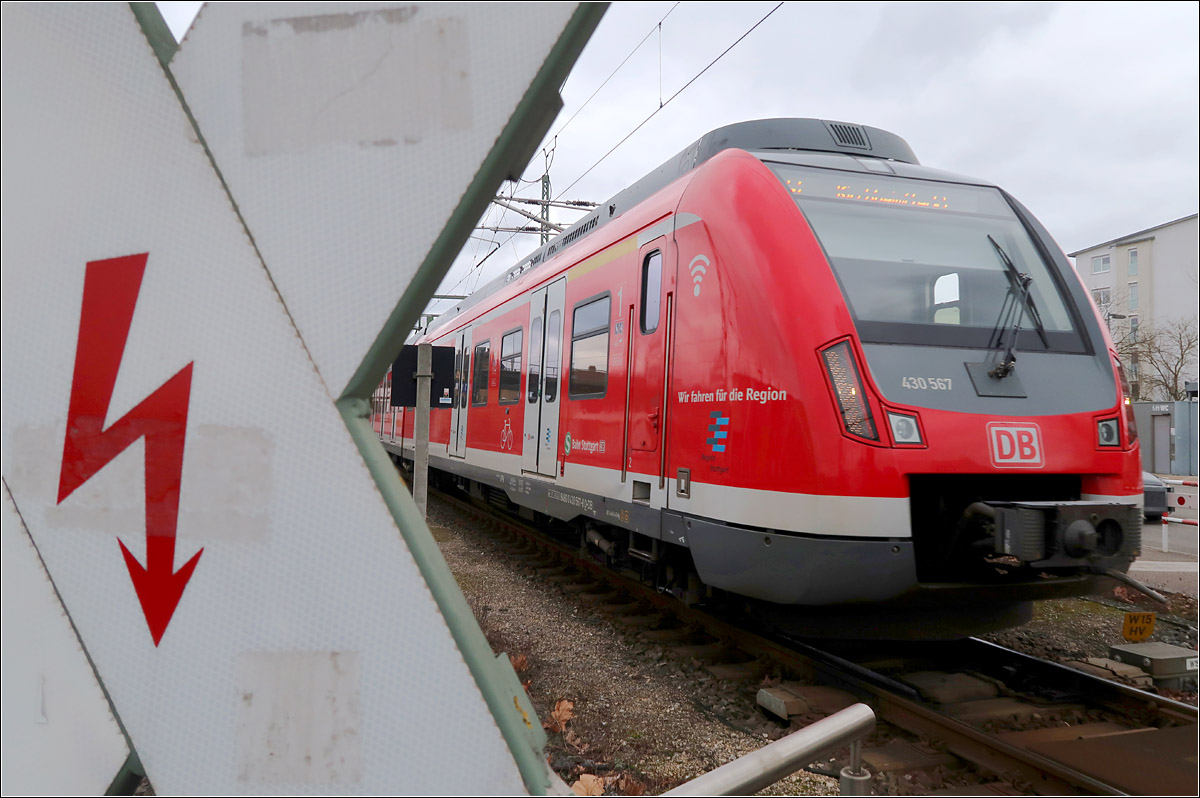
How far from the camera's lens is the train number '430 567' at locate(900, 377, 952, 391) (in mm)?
3938

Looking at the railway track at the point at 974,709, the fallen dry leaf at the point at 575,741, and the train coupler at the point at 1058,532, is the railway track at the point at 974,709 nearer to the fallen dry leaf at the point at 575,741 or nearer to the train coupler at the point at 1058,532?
the train coupler at the point at 1058,532

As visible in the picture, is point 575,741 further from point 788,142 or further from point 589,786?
point 788,142

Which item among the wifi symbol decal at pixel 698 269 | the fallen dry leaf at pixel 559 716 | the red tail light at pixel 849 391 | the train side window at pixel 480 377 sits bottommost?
the fallen dry leaf at pixel 559 716

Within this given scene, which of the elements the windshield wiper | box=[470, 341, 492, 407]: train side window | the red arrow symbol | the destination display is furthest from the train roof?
box=[470, 341, 492, 407]: train side window

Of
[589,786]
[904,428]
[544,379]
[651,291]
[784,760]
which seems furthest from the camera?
[544,379]

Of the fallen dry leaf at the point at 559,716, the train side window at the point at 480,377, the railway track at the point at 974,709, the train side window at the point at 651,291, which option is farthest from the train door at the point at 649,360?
the train side window at the point at 480,377

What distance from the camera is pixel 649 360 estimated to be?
5301 mm

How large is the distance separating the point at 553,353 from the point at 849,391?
12.7ft

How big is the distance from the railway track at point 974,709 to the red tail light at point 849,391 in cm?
145

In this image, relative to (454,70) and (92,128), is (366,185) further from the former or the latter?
(92,128)

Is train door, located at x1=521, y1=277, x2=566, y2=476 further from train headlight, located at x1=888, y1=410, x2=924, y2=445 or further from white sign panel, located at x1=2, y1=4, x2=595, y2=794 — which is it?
white sign panel, located at x1=2, y1=4, x2=595, y2=794

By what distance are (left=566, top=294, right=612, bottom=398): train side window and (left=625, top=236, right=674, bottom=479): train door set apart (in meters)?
0.49

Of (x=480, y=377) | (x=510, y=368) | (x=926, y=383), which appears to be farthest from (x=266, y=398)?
(x=480, y=377)

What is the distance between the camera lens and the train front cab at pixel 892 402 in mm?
3809
